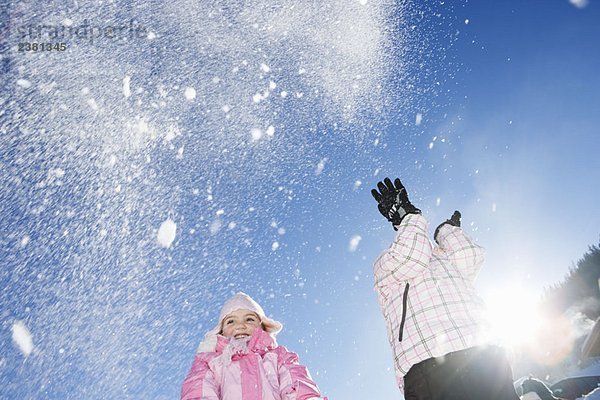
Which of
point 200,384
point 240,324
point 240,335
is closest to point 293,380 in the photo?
point 200,384

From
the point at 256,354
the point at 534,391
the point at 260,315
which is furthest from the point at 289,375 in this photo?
the point at 534,391

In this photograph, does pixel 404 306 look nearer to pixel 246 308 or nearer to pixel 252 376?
pixel 252 376

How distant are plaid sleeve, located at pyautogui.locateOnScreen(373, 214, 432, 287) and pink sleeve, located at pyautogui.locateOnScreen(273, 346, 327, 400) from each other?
0.93 metres

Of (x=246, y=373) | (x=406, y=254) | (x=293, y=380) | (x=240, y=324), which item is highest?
(x=240, y=324)

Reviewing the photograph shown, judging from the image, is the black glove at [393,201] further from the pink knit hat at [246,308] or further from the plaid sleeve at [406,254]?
the pink knit hat at [246,308]

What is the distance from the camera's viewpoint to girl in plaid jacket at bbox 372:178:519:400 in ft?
8.13

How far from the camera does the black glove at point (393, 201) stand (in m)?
3.47

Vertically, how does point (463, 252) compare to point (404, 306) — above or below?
above

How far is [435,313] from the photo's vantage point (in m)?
2.80

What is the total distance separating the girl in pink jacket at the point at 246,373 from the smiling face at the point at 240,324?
0.10 m

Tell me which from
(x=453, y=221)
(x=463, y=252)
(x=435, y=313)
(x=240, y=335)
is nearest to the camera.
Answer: (x=435, y=313)

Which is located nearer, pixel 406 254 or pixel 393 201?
pixel 406 254

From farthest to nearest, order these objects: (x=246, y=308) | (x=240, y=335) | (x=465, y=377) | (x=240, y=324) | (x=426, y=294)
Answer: (x=246, y=308) → (x=240, y=324) → (x=240, y=335) → (x=426, y=294) → (x=465, y=377)

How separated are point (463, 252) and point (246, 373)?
2.03m
